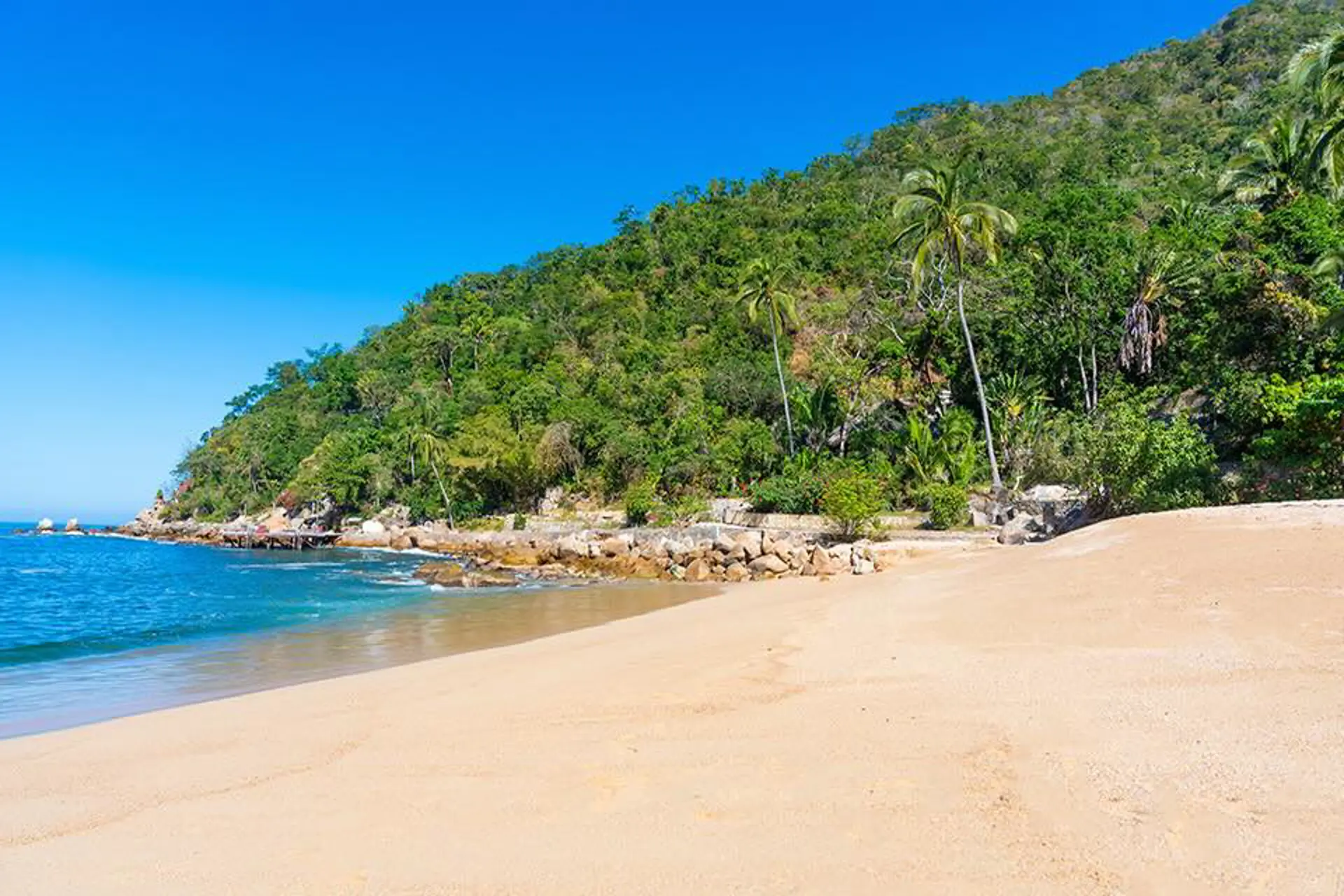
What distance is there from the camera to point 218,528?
6525 cm

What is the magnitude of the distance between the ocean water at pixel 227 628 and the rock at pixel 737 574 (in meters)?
1.71

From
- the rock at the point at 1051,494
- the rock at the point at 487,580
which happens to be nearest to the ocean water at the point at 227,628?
the rock at the point at 487,580

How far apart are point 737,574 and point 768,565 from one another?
938 millimetres

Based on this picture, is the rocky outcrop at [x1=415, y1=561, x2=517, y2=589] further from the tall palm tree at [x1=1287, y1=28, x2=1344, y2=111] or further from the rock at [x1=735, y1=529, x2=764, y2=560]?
the tall palm tree at [x1=1287, y1=28, x2=1344, y2=111]

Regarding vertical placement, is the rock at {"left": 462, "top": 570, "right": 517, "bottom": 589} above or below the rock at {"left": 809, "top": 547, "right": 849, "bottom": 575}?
below

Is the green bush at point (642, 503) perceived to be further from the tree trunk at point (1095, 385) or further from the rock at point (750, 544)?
the tree trunk at point (1095, 385)

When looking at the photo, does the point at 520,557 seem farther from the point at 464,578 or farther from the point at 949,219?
the point at 949,219

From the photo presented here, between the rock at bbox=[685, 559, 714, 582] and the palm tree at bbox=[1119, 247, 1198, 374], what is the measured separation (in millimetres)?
18452

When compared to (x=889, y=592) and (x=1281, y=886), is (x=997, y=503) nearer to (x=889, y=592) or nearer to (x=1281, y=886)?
(x=889, y=592)

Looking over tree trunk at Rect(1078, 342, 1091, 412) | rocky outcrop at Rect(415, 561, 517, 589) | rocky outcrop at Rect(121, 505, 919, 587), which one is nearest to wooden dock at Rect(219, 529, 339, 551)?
rocky outcrop at Rect(121, 505, 919, 587)

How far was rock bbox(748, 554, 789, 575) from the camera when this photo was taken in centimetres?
2030

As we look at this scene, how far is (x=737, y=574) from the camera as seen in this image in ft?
68.0

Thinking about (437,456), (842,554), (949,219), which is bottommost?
(842,554)

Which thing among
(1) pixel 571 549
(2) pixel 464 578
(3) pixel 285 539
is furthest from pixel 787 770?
(3) pixel 285 539
